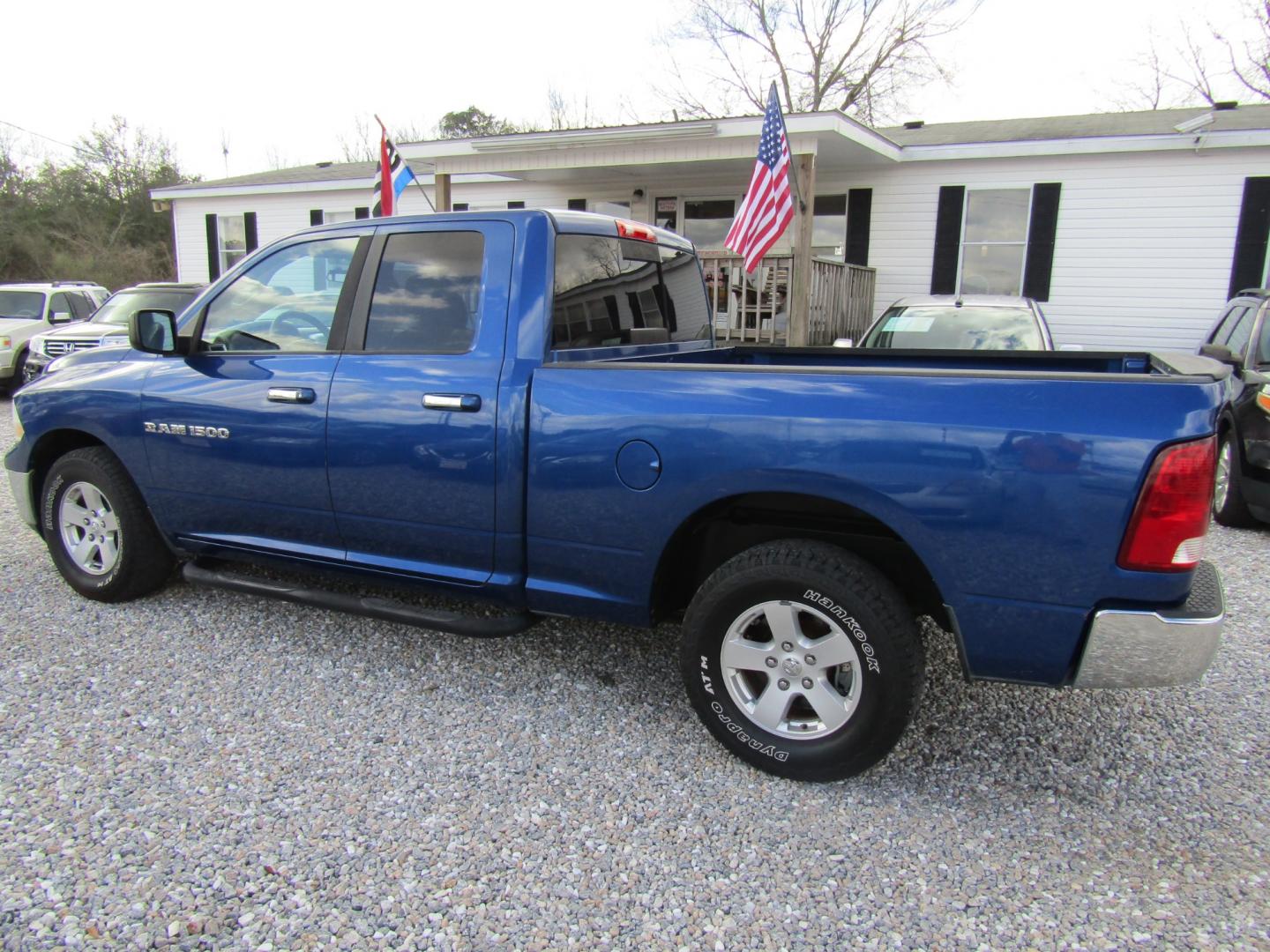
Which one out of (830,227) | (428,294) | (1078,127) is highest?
(1078,127)

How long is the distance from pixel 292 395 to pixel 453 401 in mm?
810

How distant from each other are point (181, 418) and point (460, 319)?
1.47 m

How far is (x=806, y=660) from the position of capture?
110 inches

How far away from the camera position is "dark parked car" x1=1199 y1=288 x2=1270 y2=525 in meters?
5.80

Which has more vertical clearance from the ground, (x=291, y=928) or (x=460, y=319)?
(x=460, y=319)

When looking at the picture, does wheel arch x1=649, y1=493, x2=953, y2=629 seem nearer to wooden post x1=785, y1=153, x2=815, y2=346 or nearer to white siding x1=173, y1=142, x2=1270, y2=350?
wooden post x1=785, y1=153, x2=815, y2=346

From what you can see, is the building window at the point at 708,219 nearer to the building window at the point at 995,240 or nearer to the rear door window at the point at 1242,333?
the building window at the point at 995,240

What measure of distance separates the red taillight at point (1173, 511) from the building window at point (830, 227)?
11.6 meters

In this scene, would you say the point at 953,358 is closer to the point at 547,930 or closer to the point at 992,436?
the point at 992,436

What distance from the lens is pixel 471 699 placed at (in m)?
3.42

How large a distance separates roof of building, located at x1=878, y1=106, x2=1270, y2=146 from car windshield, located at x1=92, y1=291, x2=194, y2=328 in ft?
33.9

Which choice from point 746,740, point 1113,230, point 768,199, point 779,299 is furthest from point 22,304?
point 1113,230

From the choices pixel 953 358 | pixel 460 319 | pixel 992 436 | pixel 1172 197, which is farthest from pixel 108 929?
pixel 1172 197

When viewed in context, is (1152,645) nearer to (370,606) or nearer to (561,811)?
(561,811)
